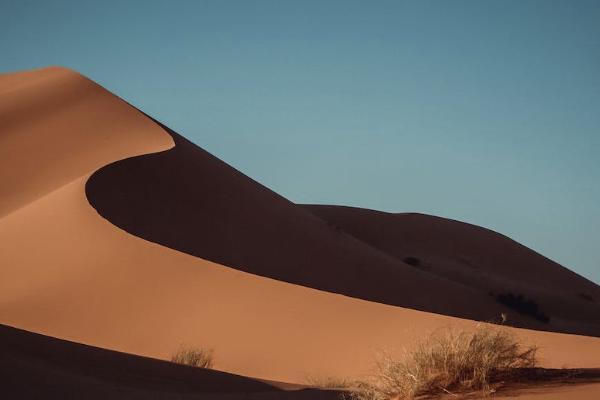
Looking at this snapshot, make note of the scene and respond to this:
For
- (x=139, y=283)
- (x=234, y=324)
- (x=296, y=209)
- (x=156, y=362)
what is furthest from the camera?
(x=296, y=209)

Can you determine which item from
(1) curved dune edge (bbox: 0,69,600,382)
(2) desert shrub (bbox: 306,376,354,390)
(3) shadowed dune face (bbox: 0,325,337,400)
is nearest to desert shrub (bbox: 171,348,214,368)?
(1) curved dune edge (bbox: 0,69,600,382)

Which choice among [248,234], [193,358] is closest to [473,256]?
[248,234]

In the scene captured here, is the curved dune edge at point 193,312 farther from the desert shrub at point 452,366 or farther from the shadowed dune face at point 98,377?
the desert shrub at point 452,366

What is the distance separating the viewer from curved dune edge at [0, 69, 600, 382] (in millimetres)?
14688

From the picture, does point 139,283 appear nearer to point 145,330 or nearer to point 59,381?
point 145,330

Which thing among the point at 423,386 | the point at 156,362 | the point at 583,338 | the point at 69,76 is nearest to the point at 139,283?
the point at 156,362

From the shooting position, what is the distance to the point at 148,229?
21516 mm

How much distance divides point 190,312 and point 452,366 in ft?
33.0

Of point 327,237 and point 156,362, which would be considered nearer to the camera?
point 156,362

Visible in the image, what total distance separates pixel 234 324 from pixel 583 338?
21.8 ft

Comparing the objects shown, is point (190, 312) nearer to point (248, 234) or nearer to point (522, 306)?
point (248, 234)

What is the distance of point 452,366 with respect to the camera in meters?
7.68

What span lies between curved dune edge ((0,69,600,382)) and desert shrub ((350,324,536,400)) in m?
4.94

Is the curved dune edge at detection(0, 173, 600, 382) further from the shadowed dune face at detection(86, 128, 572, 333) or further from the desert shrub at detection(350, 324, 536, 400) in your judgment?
the desert shrub at detection(350, 324, 536, 400)
